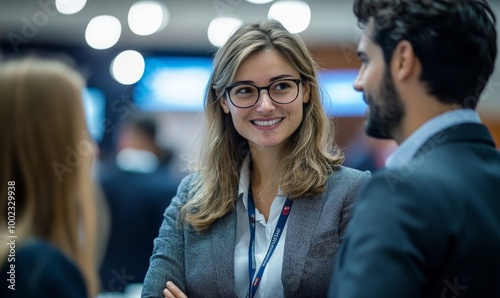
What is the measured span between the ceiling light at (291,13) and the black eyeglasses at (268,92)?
191 inches

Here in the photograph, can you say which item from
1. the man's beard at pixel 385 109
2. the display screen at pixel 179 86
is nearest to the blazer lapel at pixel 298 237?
the man's beard at pixel 385 109

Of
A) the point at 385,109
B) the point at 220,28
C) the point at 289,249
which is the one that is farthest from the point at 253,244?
the point at 220,28

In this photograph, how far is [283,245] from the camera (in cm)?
220

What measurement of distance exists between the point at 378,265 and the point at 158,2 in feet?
23.3

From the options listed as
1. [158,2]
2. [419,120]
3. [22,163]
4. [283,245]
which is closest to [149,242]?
[283,245]

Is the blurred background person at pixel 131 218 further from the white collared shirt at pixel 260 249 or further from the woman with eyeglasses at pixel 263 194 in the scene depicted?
the white collared shirt at pixel 260 249

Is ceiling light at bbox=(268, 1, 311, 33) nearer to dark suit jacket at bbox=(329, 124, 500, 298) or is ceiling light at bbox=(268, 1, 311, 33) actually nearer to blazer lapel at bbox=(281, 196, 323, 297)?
blazer lapel at bbox=(281, 196, 323, 297)

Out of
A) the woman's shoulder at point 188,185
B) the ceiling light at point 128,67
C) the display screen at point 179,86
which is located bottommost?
the display screen at point 179,86

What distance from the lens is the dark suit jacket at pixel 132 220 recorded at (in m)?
4.30

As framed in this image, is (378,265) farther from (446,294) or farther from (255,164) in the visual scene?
(255,164)

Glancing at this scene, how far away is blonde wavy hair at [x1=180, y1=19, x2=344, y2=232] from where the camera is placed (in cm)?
233

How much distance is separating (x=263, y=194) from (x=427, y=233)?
3.83ft

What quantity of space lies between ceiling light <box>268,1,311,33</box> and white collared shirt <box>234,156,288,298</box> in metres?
4.96

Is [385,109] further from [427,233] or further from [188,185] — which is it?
[188,185]
